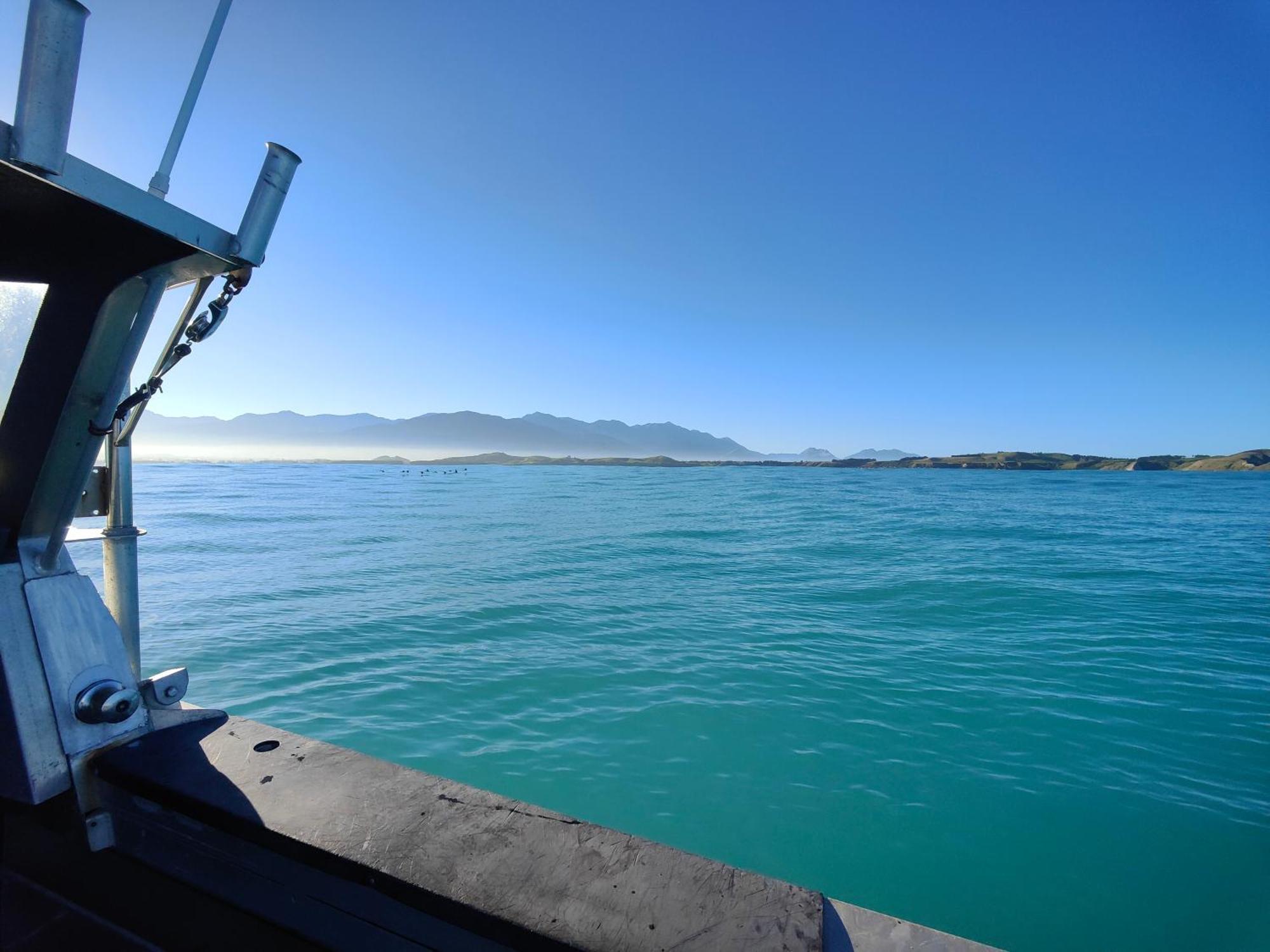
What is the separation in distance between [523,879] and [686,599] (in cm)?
1290

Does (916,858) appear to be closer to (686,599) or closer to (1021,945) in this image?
(1021,945)

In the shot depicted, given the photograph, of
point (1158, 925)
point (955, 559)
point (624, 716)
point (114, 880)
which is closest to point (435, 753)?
point (624, 716)

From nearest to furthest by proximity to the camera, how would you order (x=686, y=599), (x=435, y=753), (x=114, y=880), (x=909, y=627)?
1. (x=114, y=880)
2. (x=435, y=753)
3. (x=909, y=627)
4. (x=686, y=599)

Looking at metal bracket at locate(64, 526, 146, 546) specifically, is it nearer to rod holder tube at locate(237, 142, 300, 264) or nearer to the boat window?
the boat window

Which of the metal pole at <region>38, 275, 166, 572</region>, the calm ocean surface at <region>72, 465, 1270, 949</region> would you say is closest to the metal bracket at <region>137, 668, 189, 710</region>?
the metal pole at <region>38, 275, 166, 572</region>

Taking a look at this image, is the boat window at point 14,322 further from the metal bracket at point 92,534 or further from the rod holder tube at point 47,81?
the rod holder tube at point 47,81

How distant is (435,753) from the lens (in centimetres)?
691

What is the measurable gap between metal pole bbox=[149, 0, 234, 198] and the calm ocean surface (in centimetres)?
598

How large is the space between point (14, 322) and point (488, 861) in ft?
10.9

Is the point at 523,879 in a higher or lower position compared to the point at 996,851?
higher

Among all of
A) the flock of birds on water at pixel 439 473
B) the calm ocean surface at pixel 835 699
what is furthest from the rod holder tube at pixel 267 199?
the flock of birds on water at pixel 439 473

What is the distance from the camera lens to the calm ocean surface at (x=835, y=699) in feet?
17.3

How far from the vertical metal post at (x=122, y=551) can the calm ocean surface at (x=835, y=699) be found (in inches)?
162

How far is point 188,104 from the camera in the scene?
2.74 metres
